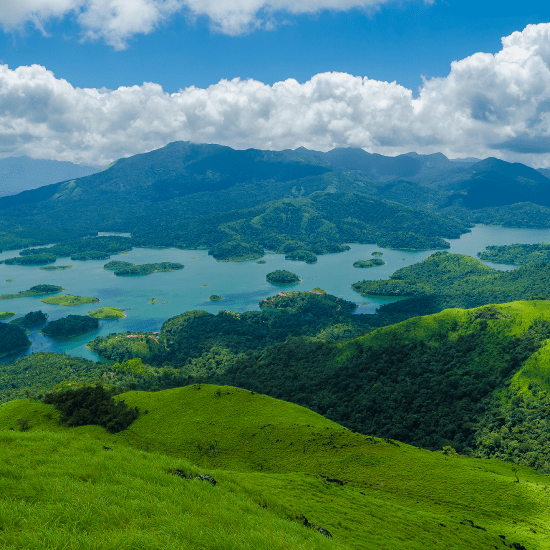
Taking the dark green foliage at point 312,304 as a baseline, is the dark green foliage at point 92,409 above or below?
above

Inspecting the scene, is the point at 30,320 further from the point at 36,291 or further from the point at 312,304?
the point at 312,304

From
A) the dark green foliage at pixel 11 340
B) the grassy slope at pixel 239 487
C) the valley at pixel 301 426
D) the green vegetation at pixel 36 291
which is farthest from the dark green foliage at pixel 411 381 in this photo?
the green vegetation at pixel 36 291

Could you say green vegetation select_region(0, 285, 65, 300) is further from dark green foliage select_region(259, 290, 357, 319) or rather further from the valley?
dark green foliage select_region(259, 290, 357, 319)

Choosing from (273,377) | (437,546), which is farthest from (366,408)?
(437,546)

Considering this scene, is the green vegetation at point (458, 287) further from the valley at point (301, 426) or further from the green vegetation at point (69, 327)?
the green vegetation at point (69, 327)

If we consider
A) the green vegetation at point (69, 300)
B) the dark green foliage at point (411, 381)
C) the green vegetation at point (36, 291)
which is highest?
the green vegetation at point (36, 291)

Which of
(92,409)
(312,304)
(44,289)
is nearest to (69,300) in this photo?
(44,289)
